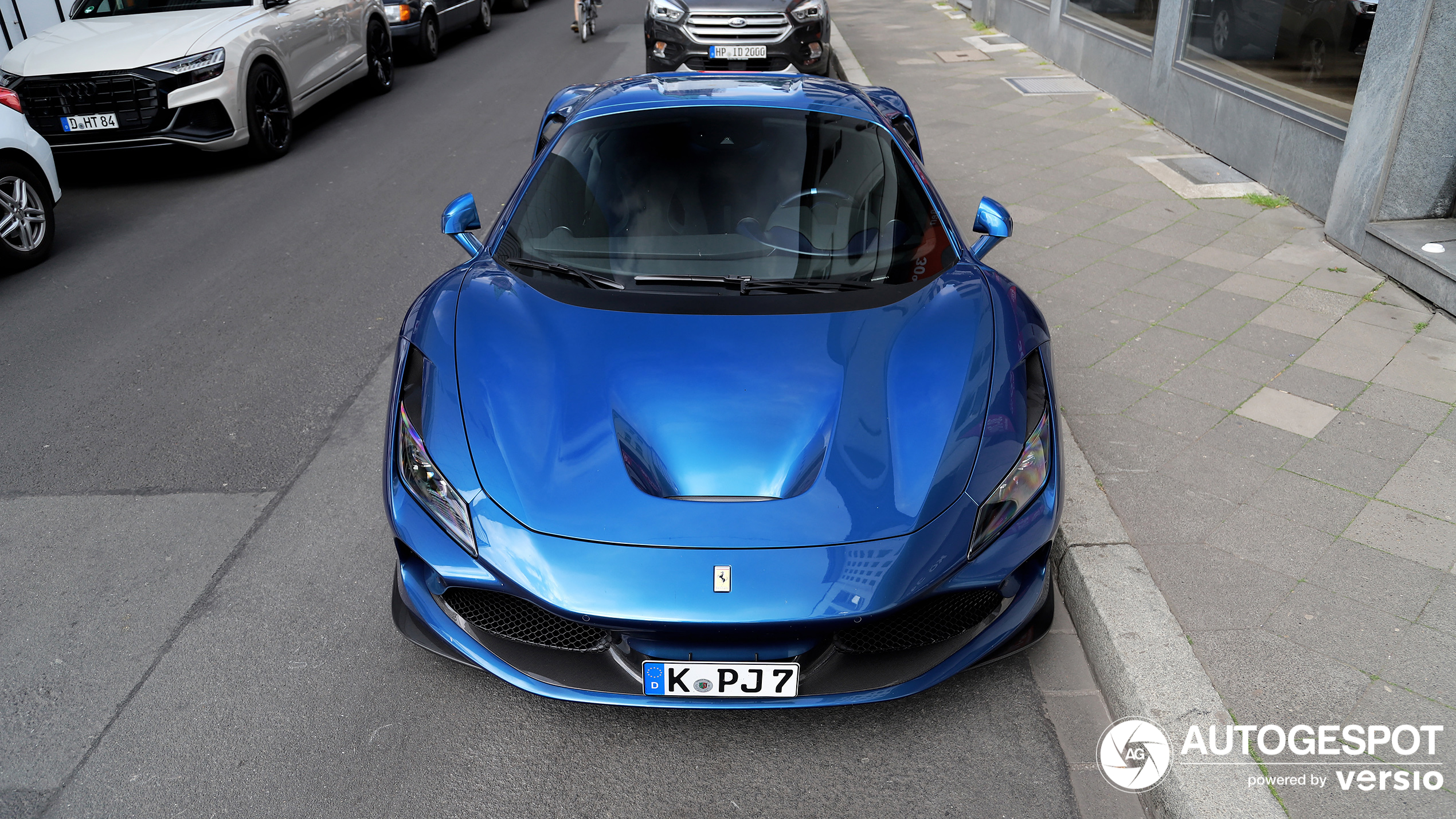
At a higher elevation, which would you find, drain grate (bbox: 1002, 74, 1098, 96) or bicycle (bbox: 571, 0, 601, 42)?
bicycle (bbox: 571, 0, 601, 42)

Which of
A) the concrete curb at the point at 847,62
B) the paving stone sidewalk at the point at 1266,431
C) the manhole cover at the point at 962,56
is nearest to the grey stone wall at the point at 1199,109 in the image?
the paving stone sidewalk at the point at 1266,431

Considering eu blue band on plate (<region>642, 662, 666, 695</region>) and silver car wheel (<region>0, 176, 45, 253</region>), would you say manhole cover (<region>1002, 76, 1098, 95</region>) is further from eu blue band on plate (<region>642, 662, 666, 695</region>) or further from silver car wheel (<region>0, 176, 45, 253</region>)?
eu blue band on plate (<region>642, 662, 666, 695</region>)

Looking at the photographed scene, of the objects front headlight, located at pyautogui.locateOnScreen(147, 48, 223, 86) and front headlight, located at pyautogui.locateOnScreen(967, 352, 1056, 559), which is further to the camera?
front headlight, located at pyautogui.locateOnScreen(147, 48, 223, 86)

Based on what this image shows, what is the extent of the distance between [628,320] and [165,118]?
6.61 metres

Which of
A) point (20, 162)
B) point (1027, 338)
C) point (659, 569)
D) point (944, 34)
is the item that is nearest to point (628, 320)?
point (659, 569)

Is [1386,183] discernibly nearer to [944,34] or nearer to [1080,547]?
[1080,547]

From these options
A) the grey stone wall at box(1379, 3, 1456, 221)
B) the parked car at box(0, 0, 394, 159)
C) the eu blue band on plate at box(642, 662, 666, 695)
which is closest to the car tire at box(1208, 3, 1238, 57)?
the grey stone wall at box(1379, 3, 1456, 221)

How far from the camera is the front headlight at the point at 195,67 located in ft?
25.2

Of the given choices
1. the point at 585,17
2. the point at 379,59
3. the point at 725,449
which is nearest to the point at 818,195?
the point at 725,449

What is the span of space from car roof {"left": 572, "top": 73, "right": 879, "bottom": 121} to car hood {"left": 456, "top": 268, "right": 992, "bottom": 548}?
3.40ft

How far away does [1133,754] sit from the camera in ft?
8.31

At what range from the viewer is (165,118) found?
773 cm

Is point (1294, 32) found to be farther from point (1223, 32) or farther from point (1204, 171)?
point (1204, 171)

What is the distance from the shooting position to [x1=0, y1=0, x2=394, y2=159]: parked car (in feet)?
24.7
